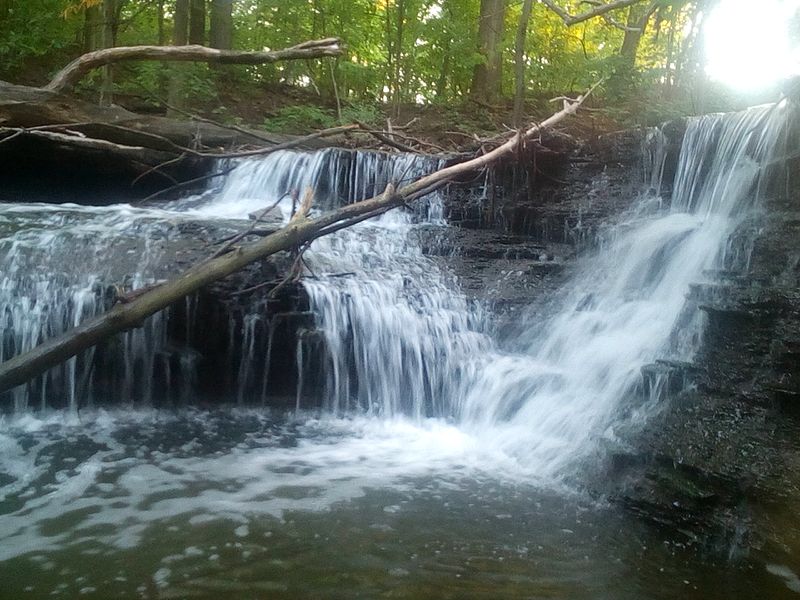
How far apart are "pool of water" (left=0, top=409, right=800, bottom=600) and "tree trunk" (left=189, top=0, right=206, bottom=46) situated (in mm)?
11171

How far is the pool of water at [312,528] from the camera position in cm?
327

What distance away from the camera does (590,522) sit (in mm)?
4129

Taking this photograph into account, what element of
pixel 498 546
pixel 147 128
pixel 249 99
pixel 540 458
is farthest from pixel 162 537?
pixel 249 99

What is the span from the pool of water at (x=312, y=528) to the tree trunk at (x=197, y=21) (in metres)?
11.2

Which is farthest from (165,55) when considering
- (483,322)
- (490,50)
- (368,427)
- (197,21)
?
(197,21)

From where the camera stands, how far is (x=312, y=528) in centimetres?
392

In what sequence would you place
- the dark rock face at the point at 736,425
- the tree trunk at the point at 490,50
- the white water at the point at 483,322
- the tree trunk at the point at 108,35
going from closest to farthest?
the dark rock face at the point at 736,425
the white water at the point at 483,322
the tree trunk at the point at 108,35
the tree trunk at the point at 490,50

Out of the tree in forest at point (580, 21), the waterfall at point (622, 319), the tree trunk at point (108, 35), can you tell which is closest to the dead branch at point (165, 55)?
the waterfall at point (622, 319)

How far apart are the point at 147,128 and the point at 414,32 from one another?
7.16 meters

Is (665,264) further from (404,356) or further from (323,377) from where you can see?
(323,377)

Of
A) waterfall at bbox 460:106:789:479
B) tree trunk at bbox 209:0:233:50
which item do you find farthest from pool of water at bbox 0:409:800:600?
tree trunk at bbox 209:0:233:50

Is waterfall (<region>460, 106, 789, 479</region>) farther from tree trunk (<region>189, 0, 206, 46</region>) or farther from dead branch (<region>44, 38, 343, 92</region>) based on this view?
tree trunk (<region>189, 0, 206, 46</region>)

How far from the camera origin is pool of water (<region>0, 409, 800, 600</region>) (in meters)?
3.27

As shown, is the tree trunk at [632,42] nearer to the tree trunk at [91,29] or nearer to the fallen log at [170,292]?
the fallen log at [170,292]
